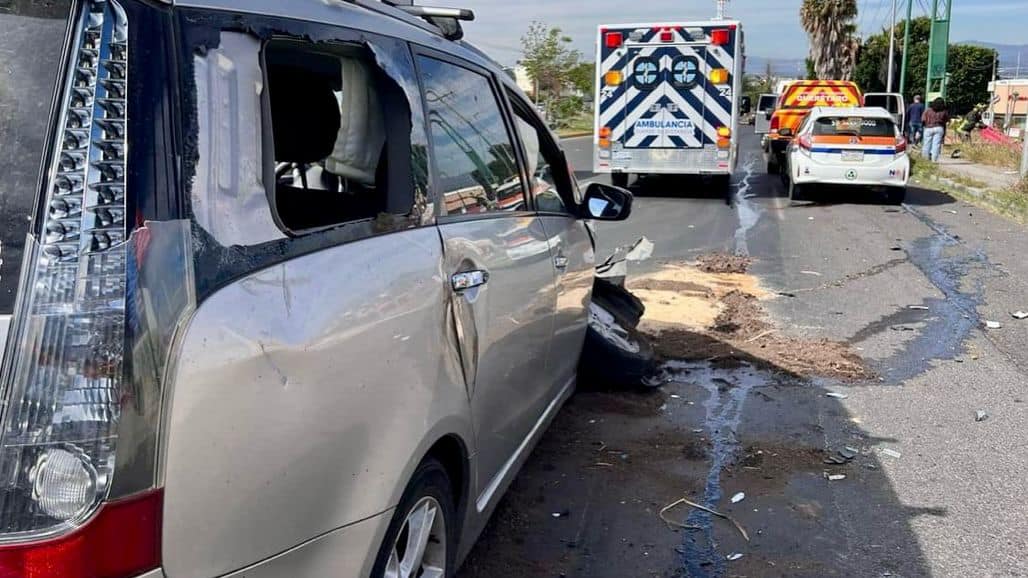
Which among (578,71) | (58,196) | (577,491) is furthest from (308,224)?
(578,71)

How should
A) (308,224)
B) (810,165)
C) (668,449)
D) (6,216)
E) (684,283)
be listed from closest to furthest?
(6,216)
(308,224)
(668,449)
(684,283)
(810,165)

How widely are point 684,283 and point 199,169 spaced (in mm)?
7623

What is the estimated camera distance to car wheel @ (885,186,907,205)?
16.0 meters

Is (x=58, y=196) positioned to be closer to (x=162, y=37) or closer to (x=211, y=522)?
(x=162, y=37)

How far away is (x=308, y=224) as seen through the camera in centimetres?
249

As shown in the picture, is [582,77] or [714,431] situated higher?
[582,77]

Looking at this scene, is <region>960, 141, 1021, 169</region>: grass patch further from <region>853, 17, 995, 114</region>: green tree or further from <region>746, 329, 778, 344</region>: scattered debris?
<region>853, 17, 995, 114</region>: green tree

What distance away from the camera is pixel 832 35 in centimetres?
4894

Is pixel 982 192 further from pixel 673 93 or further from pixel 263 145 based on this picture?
pixel 263 145

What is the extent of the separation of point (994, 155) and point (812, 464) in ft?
66.1

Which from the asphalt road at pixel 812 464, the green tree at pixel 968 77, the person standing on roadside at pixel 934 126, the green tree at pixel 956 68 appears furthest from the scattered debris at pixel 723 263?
the green tree at pixel 968 77

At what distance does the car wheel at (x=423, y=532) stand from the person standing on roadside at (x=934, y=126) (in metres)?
21.8

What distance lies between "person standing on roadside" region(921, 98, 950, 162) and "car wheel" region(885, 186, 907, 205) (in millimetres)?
6682

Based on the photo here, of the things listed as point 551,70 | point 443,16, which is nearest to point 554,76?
point 551,70
